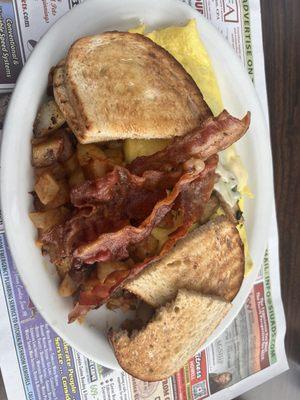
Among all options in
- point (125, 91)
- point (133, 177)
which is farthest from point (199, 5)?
point (133, 177)

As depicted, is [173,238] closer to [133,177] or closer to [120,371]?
[133,177]

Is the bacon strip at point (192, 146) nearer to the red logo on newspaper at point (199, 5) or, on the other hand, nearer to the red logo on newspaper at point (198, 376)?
the red logo on newspaper at point (199, 5)

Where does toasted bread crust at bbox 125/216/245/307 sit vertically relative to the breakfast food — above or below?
below

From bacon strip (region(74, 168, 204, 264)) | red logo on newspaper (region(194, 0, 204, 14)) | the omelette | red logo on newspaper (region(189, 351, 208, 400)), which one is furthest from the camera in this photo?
red logo on newspaper (region(189, 351, 208, 400))

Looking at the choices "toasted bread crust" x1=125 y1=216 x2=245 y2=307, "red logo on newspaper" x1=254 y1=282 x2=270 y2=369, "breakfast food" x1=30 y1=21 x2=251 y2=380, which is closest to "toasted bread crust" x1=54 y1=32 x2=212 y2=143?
"breakfast food" x1=30 y1=21 x2=251 y2=380

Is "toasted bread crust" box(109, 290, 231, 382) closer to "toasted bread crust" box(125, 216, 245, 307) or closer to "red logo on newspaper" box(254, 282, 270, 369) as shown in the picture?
"toasted bread crust" box(125, 216, 245, 307)

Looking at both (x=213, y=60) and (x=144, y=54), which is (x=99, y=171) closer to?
(x=144, y=54)
